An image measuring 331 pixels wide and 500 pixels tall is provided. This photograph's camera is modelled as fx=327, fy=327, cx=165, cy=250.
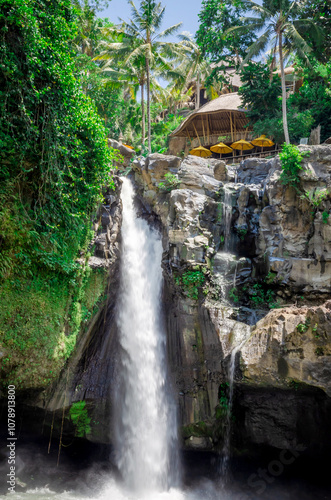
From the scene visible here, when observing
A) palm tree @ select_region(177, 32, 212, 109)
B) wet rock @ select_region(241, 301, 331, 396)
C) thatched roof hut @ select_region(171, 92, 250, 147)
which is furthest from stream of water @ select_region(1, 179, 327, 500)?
palm tree @ select_region(177, 32, 212, 109)

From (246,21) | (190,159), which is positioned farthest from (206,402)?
(246,21)

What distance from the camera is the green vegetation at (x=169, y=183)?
1307cm

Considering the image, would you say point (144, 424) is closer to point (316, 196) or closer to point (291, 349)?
point (291, 349)

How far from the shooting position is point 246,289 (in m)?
11.5

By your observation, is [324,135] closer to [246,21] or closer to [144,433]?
[246,21]

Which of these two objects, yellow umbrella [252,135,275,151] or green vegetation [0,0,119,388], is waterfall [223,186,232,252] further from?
yellow umbrella [252,135,275,151]

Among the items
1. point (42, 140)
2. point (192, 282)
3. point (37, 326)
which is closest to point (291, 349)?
point (192, 282)

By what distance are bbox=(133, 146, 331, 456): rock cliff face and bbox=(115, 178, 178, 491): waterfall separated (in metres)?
0.57

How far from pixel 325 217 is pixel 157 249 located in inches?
247

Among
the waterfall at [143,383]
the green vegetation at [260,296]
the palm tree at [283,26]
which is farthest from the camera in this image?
the palm tree at [283,26]

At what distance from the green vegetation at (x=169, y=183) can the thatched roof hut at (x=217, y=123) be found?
12.0 metres

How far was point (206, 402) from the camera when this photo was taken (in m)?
9.62

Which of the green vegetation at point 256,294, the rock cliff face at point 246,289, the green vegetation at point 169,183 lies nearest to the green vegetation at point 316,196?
the rock cliff face at point 246,289

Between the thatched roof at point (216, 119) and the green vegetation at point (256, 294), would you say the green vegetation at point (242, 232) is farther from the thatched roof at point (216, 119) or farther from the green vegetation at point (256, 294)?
the thatched roof at point (216, 119)
